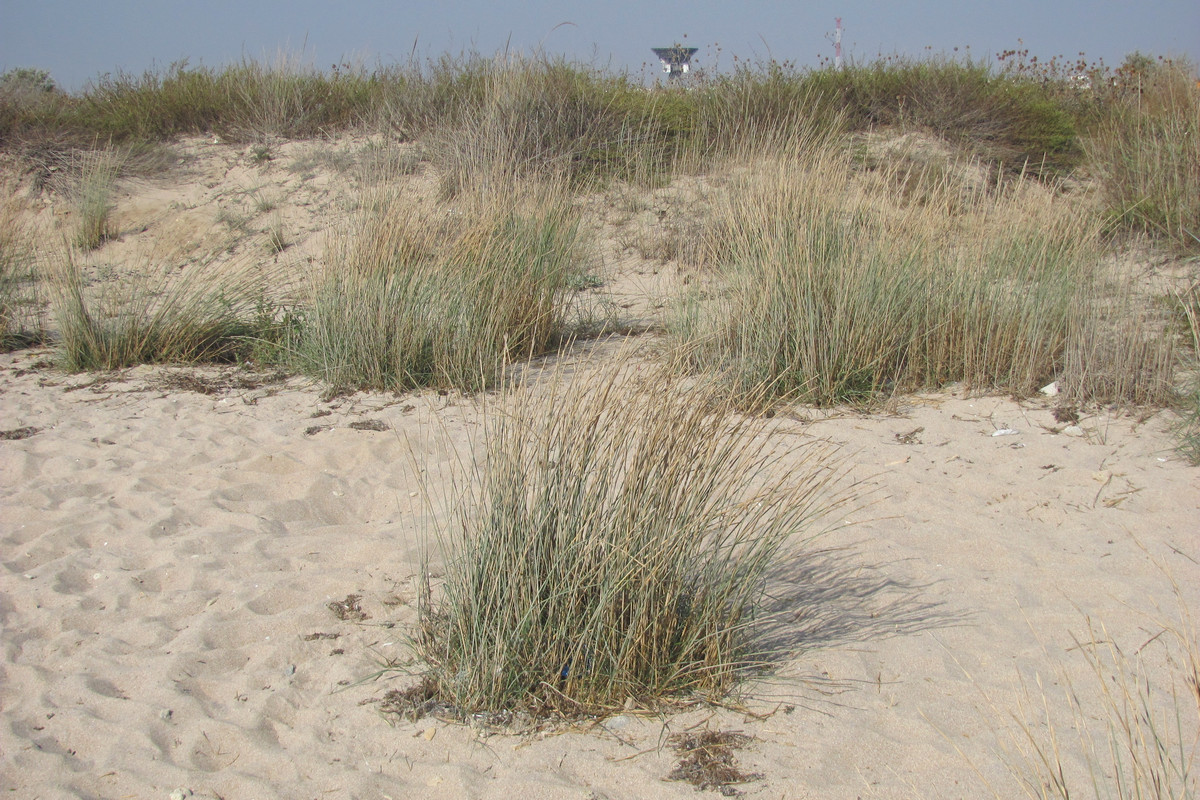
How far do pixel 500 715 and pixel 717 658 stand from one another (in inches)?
23.3

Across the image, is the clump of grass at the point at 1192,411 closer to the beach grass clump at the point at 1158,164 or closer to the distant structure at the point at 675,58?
the beach grass clump at the point at 1158,164

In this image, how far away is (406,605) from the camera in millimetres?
2861

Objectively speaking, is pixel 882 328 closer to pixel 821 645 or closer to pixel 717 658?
pixel 821 645

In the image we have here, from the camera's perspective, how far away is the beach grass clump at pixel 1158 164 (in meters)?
6.43

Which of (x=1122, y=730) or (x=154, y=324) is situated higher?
(x=154, y=324)

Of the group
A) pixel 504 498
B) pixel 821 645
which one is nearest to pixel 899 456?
pixel 821 645

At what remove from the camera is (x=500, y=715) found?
2283mm

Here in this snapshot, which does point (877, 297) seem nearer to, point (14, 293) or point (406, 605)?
point (406, 605)

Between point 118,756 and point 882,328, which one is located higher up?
point 882,328

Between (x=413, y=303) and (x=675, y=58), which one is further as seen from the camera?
(x=675, y=58)

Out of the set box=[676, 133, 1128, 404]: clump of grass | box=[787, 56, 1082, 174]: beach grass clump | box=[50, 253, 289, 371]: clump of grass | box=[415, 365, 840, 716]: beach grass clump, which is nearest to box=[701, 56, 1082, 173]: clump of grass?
box=[787, 56, 1082, 174]: beach grass clump

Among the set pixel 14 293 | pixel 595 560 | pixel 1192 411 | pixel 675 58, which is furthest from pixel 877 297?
pixel 675 58

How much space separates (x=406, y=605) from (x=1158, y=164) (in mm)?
6595

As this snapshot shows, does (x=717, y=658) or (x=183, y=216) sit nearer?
(x=717, y=658)
